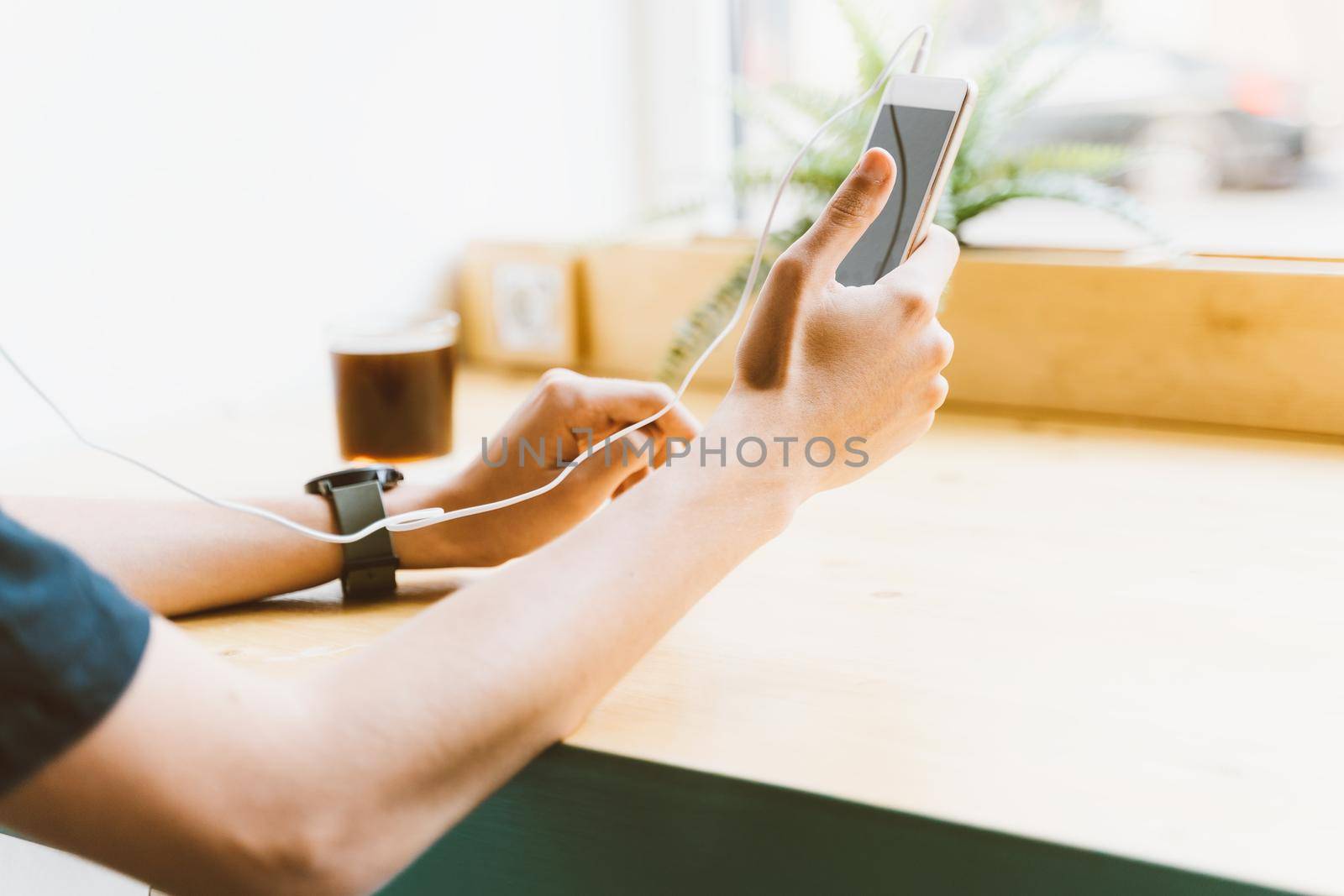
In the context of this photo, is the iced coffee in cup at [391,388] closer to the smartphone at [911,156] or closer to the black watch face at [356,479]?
the black watch face at [356,479]

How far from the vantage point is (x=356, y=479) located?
2.57 ft

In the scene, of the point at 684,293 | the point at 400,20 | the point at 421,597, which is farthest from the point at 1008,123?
the point at 421,597

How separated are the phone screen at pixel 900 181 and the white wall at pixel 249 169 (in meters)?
0.65

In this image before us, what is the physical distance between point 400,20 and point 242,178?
29 cm

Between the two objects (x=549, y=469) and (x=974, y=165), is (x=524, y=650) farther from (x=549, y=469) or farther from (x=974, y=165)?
(x=974, y=165)

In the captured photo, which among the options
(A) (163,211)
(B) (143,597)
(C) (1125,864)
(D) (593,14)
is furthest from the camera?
(D) (593,14)

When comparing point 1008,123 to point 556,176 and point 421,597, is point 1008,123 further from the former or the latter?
point 421,597

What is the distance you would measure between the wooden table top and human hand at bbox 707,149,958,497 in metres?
0.08

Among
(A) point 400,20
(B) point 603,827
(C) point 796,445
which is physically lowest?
(B) point 603,827

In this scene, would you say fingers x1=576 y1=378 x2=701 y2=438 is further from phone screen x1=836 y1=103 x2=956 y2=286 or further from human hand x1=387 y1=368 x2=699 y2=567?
phone screen x1=836 y1=103 x2=956 y2=286

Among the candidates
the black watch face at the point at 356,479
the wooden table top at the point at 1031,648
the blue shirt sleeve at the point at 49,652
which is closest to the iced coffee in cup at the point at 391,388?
the wooden table top at the point at 1031,648

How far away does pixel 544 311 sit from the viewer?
131cm

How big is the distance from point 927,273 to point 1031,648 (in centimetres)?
22

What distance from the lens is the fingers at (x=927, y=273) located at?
0.63m
